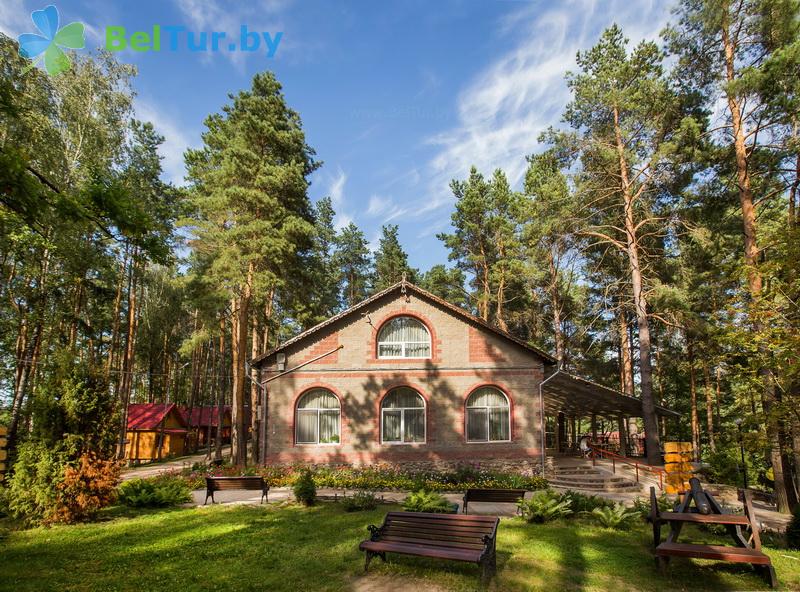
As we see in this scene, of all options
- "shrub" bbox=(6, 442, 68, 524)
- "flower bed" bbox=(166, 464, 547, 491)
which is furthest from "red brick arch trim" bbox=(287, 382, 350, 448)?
"shrub" bbox=(6, 442, 68, 524)

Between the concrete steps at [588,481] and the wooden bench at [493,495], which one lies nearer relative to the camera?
the wooden bench at [493,495]

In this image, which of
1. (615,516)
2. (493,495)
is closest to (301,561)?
(493,495)

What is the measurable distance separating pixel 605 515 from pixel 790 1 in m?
13.8

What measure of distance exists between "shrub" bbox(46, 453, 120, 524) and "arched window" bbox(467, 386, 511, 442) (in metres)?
11.7

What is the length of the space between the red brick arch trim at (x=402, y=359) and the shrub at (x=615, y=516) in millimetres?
8746

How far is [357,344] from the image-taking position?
18.2 metres

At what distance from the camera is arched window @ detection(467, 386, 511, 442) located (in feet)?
56.9

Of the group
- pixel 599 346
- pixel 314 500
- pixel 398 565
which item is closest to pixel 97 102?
pixel 314 500

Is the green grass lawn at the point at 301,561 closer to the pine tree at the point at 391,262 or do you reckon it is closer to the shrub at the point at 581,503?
the shrub at the point at 581,503

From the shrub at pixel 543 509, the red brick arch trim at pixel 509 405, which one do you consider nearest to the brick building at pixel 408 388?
the red brick arch trim at pixel 509 405

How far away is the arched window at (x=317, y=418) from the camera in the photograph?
17656mm

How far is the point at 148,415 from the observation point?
2991cm

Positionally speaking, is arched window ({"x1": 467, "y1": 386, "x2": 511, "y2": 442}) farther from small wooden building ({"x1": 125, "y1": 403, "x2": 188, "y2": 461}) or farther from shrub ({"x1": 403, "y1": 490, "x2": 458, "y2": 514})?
small wooden building ({"x1": 125, "y1": 403, "x2": 188, "y2": 461})

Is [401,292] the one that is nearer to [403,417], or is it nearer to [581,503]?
[403,417]
